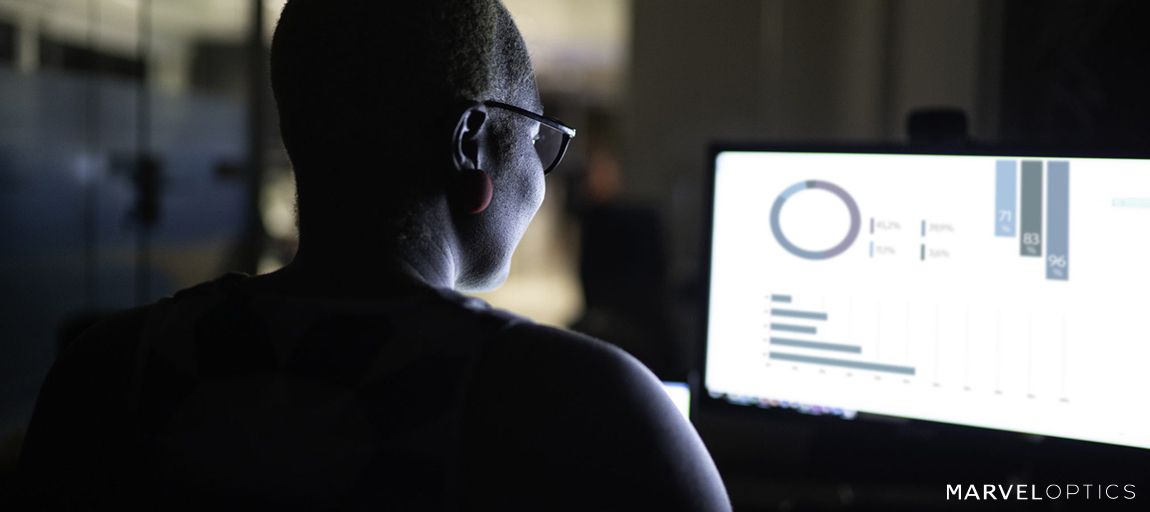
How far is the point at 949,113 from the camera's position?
1276 millimetres

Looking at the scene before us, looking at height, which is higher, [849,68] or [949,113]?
[849,68]

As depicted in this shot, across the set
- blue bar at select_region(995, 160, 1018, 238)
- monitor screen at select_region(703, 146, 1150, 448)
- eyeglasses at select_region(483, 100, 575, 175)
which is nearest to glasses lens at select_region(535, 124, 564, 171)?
eyeglasses at select_region(483, 100, 575, 175)

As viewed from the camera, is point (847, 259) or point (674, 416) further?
point (847, 259)

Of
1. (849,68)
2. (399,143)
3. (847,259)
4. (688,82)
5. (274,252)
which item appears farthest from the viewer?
(274,252)

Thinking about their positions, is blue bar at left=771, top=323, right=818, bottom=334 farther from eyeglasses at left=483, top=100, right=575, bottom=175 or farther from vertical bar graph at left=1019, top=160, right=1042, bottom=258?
eyeglasses at left=483, top=100, right=575, bottom=175

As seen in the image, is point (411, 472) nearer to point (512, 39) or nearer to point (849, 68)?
point (512, 39)

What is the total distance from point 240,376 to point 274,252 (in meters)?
4.63

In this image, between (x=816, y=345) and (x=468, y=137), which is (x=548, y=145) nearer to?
(x=468, y=137)

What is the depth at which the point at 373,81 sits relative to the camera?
74 centimetres

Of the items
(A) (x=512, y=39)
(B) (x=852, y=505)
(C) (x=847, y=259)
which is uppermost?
(A) (x=512, y=39)

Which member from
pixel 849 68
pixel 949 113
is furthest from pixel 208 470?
pixel 849 68

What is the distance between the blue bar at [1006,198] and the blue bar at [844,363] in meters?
0.20

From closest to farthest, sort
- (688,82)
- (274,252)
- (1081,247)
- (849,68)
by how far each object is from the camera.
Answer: (1081,247) → (849,68) → (688,82) → (274,252)

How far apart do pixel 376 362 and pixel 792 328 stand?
68 centimetres
